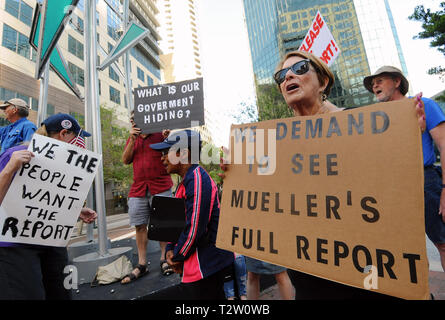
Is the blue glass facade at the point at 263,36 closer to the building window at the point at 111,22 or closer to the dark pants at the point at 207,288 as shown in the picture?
the building window at the point at 111,22

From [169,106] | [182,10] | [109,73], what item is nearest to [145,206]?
[169,106]

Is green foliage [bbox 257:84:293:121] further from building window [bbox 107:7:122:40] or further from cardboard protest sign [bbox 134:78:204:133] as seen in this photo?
building window [bbox 107:7:122:40]

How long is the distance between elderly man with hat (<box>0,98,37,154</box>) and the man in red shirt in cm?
137

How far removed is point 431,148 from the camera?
1.86m

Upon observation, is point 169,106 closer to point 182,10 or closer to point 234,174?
point 234,174

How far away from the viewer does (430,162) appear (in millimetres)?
1877

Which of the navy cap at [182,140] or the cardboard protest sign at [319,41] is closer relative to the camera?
the navy cap at [182,140]

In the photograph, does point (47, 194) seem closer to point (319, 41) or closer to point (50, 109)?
point (319, 41)

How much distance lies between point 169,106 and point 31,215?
216 cm

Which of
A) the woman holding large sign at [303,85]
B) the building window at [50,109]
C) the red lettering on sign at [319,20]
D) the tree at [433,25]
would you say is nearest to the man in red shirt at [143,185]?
the woman holding large sign at [303,85]

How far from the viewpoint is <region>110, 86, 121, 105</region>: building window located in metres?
26.8

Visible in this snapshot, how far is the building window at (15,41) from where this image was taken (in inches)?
619

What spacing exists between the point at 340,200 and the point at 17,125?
4106mm

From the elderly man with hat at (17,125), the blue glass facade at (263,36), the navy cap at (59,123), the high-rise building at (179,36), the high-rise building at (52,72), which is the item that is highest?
the high-rise building at (179,36)
